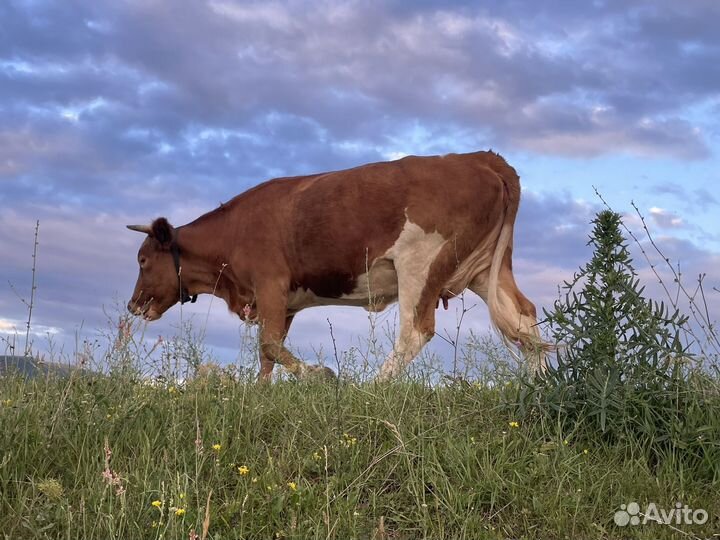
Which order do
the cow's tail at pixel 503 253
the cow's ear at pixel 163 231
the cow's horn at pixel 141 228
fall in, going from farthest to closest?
the cow's horn at pixel 141 228 < the cow's ear at pixel 163 231 < the cow's tail at pixel 503 253

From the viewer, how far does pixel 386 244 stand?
8.52m

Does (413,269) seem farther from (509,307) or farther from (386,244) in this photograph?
(509,307)

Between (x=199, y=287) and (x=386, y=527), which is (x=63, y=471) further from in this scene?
(x=199, y=287)

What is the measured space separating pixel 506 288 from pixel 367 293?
1535mm

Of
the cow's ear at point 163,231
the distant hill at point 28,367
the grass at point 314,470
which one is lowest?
the grass at point 314,470

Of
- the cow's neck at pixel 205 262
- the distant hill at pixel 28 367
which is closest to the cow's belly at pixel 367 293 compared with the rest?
the cow's neck at pixel 205 262

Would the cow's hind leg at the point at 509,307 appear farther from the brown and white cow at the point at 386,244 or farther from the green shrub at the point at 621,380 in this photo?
the green shrub at the point at 621,380

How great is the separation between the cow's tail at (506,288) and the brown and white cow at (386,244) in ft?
0.04

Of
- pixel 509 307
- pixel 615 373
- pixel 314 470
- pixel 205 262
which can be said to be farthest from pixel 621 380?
pixel 205 262

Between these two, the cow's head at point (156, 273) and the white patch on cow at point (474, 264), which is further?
the cow's head at point (156, 273)

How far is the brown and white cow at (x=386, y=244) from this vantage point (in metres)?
8.39

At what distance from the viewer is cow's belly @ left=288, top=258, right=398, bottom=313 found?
8.66 m

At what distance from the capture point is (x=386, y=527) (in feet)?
13.7

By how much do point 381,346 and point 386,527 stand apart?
7.76 ft
